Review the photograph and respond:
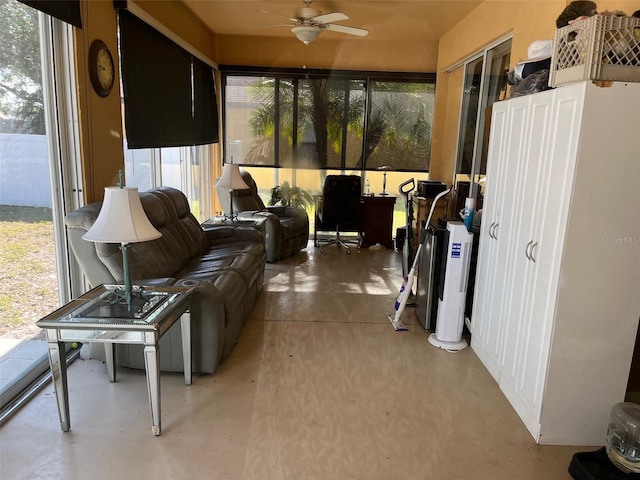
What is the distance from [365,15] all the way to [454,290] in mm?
3494

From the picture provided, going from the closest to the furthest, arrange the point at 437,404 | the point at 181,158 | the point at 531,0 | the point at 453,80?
the point at 437,404 → the point at 531,0 → the point at 181,158 → the point at 453,80

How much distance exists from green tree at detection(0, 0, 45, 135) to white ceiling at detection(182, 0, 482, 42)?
2591 mm

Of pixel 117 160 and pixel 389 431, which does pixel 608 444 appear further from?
pixel 117 160

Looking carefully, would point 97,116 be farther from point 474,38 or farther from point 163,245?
point 474,38

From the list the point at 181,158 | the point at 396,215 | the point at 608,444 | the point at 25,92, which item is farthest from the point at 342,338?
the point at 396,215

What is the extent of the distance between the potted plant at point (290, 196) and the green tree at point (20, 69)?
400 centimetres

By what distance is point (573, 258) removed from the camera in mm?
2080

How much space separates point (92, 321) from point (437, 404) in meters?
1.90

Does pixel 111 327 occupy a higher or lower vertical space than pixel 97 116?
lower

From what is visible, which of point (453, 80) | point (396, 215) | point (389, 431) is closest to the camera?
point (389, 431)

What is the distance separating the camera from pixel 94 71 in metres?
3.19

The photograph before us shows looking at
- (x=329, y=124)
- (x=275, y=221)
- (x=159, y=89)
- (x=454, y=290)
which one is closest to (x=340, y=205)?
(x=275, y=221)

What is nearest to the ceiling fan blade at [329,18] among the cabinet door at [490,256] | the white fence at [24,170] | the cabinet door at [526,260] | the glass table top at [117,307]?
the cabinet door at [490,256]

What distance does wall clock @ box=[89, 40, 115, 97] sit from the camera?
125 inches
